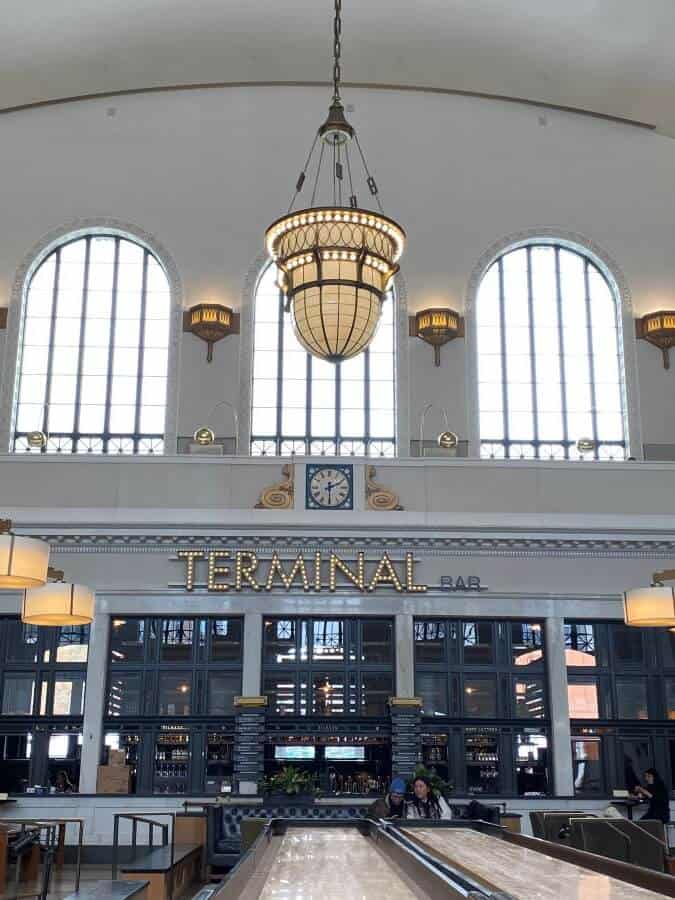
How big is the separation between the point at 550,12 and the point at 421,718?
8.29m

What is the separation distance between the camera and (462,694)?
11.5 m

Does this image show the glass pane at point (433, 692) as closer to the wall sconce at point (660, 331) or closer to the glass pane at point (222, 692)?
the glass pane at point (222, 692)

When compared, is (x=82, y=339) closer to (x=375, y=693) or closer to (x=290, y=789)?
(x=375, y=693)

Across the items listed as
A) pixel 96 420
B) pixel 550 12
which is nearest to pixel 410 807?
pixel 96 420

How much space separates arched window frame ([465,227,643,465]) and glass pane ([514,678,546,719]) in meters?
2.81

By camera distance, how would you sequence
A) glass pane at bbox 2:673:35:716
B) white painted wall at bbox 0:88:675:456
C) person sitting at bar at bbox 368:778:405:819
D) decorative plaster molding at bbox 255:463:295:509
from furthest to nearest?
1. white painted wall at bbox 0:88:675:456
2. decorative plaster molding at bbox 255:463:295:509
3. glass pane at bbox 2:673:35:716
4. person sitting at bar at bbox 368:778:405:819

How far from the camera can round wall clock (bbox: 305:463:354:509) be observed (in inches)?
462

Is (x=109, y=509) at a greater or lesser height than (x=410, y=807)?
greater

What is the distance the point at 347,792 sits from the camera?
1105cm

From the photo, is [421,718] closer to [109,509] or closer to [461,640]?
[461,640]

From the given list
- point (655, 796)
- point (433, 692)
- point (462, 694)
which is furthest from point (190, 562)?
point (655, 796)

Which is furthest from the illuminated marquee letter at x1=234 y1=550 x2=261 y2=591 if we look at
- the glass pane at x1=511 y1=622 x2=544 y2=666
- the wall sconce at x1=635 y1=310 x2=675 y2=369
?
the wall sconce at x1=635 y1=310 x2=675 y2=369

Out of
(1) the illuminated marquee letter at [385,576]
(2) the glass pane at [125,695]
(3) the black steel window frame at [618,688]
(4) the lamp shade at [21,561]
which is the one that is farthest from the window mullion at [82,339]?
(3) the black steel window frame at [618,688]

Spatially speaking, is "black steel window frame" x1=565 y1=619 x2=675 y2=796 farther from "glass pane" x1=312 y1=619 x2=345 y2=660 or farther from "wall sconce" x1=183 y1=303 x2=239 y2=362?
"wall sconce" x1=183 y1=303 x2=239 y2=362
